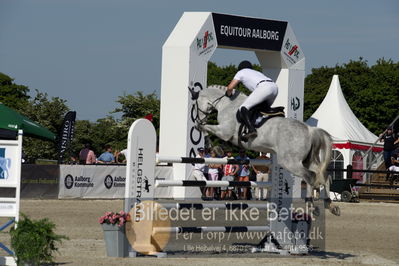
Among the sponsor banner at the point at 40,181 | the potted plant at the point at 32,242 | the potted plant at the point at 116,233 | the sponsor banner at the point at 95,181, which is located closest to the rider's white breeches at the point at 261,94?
the potted plant at the point at 116,233

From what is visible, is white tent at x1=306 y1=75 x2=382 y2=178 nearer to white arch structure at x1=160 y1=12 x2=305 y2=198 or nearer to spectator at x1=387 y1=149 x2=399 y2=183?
spectator at x1=387 y1=149 x2=399 y2=183

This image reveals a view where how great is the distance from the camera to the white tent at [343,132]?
2817 centimetres

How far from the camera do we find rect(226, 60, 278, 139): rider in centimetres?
952

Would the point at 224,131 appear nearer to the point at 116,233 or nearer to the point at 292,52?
the point at 116,233

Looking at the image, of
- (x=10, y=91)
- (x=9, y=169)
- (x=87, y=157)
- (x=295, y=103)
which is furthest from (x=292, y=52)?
(x=10, y=91)

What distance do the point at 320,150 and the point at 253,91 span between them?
1120 millimetres

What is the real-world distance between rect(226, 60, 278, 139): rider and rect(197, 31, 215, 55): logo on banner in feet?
24.3

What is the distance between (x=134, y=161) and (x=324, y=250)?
3.47m

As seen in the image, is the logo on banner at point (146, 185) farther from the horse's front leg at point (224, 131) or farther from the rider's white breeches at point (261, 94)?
the rider's white breeches at point (261, 94)

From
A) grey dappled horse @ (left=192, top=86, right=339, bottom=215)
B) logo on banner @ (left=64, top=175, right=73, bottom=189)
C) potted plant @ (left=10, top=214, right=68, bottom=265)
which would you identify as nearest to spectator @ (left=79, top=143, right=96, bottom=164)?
logo on banner @ (left=64, top=175, right=73, bottom=189)

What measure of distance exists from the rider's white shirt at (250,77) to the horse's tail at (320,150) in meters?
0.91

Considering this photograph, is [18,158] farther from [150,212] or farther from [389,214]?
[389,214]

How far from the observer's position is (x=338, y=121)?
28.6 metres

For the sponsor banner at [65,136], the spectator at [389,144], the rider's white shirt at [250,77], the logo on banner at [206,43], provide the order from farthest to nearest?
1. the sponsor banner at [65,136]
2. the spectator at [389,144]
3. the logo on banner at [206,43]
4. the rider's white shirt at [250,77]
